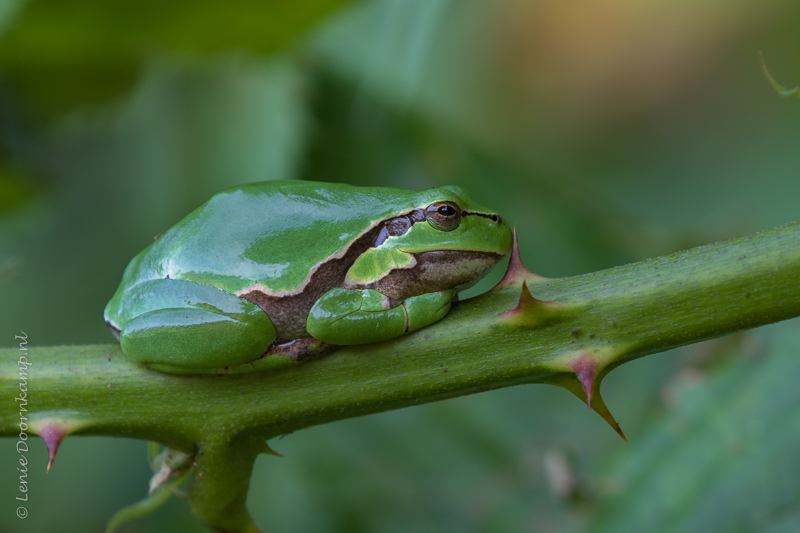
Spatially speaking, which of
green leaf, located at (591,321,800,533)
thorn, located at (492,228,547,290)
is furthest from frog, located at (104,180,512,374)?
green leaf, located at (591,321,800,533)

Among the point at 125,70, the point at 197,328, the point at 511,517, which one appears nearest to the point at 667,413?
the point at 511,517

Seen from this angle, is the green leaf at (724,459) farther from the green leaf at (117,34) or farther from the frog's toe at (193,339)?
the green leaf at (117,34)

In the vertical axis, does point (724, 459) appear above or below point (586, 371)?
below

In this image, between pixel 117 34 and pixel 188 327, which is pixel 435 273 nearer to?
pixel 188 327

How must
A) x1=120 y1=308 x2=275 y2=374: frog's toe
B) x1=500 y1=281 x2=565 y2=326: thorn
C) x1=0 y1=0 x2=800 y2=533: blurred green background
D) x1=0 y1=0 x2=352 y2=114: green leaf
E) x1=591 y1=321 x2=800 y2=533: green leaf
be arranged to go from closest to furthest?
1. x1=500 y1=281 x2=565 y2=326: thorn
2. x1=120 y1=308 x2=275 y2=374: frog's toe
3. x1=591 y1=321 x2=800 y2=533: green leaf
4. x1=0 y1=0 x2=800 y2=533: blurred green background
5. x1=0 y1=0 x2=352 y2=114: green leaf

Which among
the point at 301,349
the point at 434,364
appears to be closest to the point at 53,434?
the point at 301,349

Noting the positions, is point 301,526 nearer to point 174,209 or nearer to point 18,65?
point 174,209

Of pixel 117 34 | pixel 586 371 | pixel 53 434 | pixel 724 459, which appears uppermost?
pixel 117 34

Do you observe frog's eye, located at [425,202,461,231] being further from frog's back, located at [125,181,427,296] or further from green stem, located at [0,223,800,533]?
green stem, located at [0,223,800,533]
